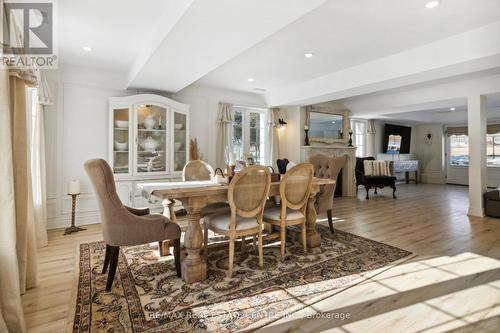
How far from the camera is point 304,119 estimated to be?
650cm

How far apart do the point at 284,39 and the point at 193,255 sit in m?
2.65

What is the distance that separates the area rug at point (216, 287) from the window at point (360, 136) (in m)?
6.19

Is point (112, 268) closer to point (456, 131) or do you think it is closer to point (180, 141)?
point (180, 141)

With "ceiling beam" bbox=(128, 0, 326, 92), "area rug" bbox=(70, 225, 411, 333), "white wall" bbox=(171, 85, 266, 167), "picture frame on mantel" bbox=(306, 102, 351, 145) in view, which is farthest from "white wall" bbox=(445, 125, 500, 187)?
"ceiling beam" bbox=(128, 0, 326, 92)

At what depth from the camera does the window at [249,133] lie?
5.95 metres

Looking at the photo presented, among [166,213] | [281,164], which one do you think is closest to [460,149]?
[281,164]

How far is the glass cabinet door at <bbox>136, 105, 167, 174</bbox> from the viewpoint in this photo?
4359 mm

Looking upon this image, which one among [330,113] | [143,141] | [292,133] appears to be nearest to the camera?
[143,141]

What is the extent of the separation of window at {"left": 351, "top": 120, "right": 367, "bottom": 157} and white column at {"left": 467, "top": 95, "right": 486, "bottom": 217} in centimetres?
401

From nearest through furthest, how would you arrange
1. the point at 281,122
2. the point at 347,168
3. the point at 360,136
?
the point at 281,122 → the point at 347,168 → the point at 360,136

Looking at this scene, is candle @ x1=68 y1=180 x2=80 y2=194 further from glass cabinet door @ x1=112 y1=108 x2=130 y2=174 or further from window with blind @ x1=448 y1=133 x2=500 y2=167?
window with blind @ x1=448 y1=133 x2=500 y2=167

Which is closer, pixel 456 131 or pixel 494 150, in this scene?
pixel 494 150

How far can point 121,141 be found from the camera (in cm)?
429

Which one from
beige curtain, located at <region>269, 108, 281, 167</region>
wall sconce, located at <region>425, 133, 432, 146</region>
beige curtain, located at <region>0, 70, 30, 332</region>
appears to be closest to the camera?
beige curtain, located at <region>0, 70, 30, 332</region>
